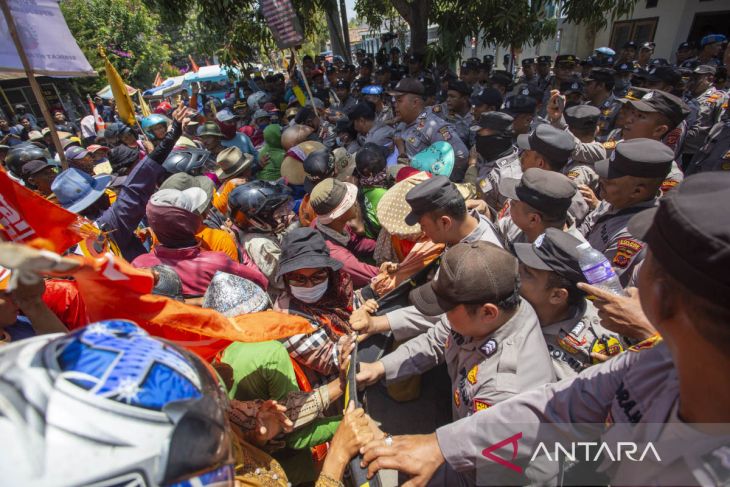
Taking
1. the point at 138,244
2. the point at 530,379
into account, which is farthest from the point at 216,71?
the point at 530,379

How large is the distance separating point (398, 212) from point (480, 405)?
1750mm

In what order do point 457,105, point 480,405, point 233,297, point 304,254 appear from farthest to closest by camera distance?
point 457,105 < point 304,254 < point 233,297 < point 480,405

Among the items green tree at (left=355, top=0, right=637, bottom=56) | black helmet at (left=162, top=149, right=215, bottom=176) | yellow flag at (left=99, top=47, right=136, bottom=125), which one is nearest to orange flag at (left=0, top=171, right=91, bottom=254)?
black helmet at (left=162, top=149, right=215, bottom=176)

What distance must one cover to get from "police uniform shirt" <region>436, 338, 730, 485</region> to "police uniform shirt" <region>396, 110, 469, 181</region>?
11.7 feet

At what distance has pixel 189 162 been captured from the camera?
509cm

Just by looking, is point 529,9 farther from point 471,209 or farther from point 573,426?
point 573,426

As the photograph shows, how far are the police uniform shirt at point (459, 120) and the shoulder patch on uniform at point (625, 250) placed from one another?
11.1ft

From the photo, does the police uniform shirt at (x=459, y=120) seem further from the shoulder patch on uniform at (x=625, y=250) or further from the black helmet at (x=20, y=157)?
the black helmet at (x=20, y=157)

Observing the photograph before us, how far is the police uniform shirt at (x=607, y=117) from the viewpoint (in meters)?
5.97

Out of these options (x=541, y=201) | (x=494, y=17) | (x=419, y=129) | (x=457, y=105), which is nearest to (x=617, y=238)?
(x=541, y=201)

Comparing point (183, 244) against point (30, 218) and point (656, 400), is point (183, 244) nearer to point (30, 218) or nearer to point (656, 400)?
point (30, 218)

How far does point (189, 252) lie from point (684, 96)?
30.3 feet

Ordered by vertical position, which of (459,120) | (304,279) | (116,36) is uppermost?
(116,36)

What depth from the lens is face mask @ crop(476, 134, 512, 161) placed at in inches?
166
